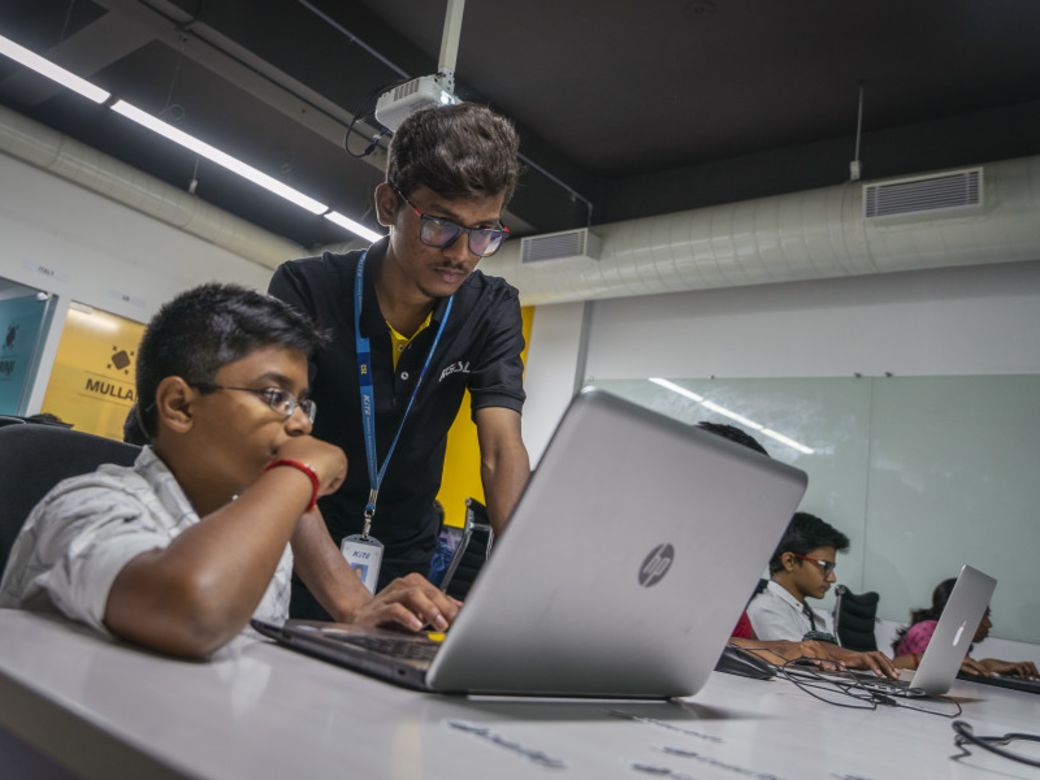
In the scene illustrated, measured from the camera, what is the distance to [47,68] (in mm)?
4113

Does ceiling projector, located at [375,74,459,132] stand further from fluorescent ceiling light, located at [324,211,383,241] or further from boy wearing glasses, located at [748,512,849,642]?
boy wearing glasses, located at [748,512,849,642]

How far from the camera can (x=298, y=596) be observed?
1.52m

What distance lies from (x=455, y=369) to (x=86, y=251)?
596 cm

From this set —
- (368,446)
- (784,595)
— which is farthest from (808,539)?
(368,446)

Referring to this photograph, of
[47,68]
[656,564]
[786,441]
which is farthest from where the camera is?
[786,441]

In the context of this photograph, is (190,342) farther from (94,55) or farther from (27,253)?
(27,253)

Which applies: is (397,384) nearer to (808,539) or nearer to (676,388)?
(808,539)

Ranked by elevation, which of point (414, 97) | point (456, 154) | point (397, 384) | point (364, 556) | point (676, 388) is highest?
point (414, 97)

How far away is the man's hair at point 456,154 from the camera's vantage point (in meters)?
1.43

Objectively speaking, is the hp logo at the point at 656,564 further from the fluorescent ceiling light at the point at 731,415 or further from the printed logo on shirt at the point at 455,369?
the fluorescent ceiling light at the point at 731,415

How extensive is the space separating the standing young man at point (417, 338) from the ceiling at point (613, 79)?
3331mm

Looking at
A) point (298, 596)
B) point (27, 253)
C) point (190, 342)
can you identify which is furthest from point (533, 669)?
point (27, 253)

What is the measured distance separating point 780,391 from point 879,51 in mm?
2111

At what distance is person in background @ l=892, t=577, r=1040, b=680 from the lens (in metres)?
2.92
